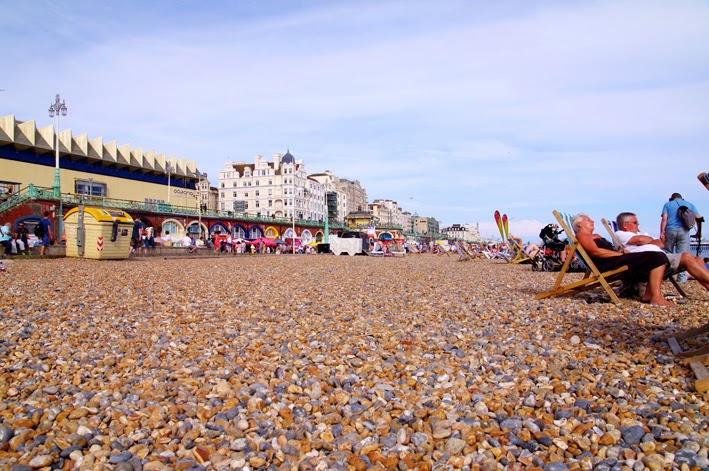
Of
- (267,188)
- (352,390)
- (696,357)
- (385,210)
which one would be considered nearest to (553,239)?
(696,357)

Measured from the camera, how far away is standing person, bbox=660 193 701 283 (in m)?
8.98

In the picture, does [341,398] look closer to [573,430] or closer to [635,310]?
[573,430]

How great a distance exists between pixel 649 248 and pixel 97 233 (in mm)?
16495

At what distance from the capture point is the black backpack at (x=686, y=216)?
8742 millimetres

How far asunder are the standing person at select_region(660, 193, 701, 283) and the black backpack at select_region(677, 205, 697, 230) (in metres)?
0.06

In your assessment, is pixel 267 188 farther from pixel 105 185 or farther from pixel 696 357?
pixel 696 357

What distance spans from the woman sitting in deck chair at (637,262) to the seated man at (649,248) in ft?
0.41

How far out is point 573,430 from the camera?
→ 2732mm

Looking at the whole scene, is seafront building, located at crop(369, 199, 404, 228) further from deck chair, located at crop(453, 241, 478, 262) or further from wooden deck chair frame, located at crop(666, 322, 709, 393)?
wooden deck chair frame, located at crop(666, 322, 709, 393)

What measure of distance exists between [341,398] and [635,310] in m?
4.41

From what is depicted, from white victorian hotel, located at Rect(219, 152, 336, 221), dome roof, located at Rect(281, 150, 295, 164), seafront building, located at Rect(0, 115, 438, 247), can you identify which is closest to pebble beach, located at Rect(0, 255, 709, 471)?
seafront building, located at Rect(0, 115, 438, 247)

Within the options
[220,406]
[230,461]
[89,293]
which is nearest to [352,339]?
[220,406]

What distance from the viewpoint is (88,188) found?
49000 millimetres

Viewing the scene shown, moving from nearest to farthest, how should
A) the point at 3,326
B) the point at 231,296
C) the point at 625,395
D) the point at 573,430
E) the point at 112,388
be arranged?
the point at 573,430 → the point at 625,395 → the point at 112,388 → the point at 3,326 → the point at 231,296
